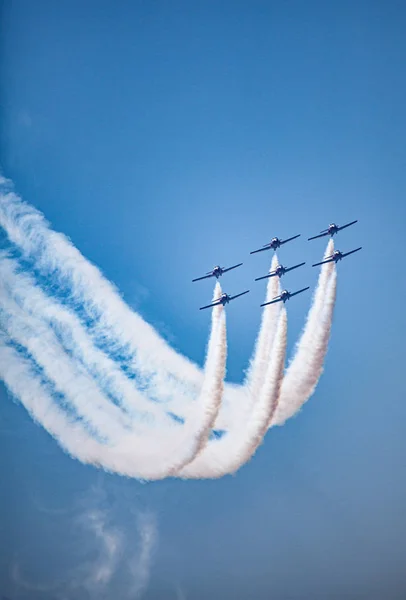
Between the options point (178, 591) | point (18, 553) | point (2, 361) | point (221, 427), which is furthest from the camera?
point (178, 591)

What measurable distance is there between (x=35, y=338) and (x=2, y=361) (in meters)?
2.03

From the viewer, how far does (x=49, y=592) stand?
97.1 feet

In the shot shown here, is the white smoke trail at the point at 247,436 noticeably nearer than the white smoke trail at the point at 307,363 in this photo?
Yes

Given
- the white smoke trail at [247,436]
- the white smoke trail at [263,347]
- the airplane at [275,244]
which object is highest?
the airplane at [275,244]

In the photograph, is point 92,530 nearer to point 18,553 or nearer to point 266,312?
point 18,553

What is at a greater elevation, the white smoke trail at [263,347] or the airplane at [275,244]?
the airplane at [275,244]

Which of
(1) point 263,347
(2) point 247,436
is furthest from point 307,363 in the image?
(2) point 247,436

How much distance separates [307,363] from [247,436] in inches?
204

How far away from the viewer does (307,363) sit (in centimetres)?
2717

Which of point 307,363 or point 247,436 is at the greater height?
point 307,363

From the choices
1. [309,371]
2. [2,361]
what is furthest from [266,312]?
[2,361]

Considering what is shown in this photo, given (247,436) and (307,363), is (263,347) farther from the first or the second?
(247,436)

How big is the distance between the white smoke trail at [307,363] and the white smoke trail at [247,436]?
0.91 metres

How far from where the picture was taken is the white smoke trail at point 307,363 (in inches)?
1066
